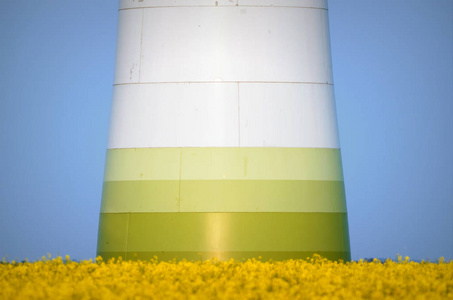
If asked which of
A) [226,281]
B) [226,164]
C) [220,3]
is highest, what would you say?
[220,3]

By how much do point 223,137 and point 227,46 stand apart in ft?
5.71

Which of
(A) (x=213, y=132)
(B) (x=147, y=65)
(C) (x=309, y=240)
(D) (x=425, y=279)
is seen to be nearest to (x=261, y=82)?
(A) (x=213, y=132)

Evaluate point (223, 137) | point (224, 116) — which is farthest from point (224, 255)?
point (224, 116)

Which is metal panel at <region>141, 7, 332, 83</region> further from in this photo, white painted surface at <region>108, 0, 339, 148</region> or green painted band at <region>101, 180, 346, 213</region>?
green painted band at <region>101, 180, 346, 213</region>

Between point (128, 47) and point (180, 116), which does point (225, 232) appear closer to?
point (180, 116)

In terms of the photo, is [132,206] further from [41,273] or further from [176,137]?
[41,273]

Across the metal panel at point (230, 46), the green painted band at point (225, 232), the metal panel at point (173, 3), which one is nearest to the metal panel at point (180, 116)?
the metal panel at point (230, 46)

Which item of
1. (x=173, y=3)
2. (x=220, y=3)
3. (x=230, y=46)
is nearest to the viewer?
(x=230, y=46)

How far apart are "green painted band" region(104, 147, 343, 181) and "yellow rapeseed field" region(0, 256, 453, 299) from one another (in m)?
1.59

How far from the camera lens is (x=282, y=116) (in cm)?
1108

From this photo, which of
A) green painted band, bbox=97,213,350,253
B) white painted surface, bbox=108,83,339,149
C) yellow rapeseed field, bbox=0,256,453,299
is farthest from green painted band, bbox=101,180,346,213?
yellow rapeseed field, bbox=0,256,453,299

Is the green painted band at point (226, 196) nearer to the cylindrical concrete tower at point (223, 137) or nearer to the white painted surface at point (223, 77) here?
the cylindrical concrete tower at point (223, 137)

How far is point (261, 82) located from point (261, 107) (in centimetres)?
47

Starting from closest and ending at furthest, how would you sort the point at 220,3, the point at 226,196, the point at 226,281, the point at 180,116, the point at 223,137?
the point at 226,281
the point at 226,196
the point at 223,137
the point at 180,116
the point at 220,3
